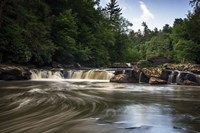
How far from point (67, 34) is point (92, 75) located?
14210 mm

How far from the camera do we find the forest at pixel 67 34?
33.0 m

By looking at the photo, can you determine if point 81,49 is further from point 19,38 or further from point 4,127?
point 4,127

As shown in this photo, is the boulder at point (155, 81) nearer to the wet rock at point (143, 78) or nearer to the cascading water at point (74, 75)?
the wet rock at point (143, 78)

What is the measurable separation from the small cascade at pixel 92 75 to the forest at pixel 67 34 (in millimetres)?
4772

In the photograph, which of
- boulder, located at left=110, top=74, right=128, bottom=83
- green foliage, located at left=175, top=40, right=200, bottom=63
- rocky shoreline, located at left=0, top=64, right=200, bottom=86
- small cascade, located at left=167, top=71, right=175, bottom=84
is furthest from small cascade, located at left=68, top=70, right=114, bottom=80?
green foliage, located at left=175, top=40, right=200, bottom=63

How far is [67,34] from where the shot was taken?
45.1 metres

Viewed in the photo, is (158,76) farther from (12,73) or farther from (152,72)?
(12,73)

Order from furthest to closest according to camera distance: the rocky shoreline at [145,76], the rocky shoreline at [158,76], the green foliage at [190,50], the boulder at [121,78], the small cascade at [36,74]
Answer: the green foliage at [190,50], the small cascade at [36,74], the boulder at [121,78], the rocky shoreline at [145,76], the rocky shoreline at [158,76]

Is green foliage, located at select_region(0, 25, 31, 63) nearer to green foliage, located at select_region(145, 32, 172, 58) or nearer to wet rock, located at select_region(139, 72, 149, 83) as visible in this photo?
wet rock, located at select_region(139, 72, 149, 83)

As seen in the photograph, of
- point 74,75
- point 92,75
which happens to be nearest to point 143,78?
point 92,75

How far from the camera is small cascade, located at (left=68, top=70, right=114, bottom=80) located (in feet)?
105

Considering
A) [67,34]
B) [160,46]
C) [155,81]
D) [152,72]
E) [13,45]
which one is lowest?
[155,81]

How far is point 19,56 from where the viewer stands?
32.8m

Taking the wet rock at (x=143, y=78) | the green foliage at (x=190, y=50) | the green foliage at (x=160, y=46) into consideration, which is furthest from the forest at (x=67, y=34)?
the wet rock at (x=143, y=78)
